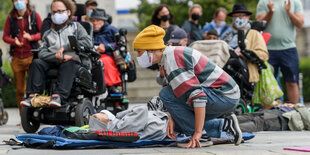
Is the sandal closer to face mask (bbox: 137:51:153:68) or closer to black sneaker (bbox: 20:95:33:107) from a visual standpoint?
face mask (bbox: 137:51:153:68)

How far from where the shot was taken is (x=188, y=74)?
4.70m

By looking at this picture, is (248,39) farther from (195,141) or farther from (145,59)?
(195,141)

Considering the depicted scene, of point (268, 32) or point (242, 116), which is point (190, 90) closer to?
point (242, 116)

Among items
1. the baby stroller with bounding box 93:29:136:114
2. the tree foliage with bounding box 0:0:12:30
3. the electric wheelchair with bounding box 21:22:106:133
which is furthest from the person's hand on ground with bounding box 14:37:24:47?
the tree foliage with bounding box 0:0:12:30

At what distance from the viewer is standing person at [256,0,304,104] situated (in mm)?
8633

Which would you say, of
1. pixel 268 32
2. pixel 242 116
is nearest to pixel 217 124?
pixel 242 116

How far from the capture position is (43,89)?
6688 millimetres

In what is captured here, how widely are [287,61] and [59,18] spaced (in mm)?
3728

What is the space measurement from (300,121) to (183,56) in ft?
9.80

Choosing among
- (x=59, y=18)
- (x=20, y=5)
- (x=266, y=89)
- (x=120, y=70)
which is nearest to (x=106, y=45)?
(x=120, y=70)

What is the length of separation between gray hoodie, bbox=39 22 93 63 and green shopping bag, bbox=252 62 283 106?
9.17 ft

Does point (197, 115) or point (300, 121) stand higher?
point (197, 115)

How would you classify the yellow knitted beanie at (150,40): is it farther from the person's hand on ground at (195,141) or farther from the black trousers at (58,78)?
the black trousers at (58,78)

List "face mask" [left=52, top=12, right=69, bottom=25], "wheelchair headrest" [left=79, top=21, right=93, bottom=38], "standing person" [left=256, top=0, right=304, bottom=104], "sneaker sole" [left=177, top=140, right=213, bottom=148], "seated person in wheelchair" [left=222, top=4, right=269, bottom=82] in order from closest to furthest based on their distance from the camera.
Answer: "sneaker sole" [left=177, top=140, right=213, bottom=148] → "face mask" [left=52, top=12, right=69, bottom=25] → "wheelchair headrest" [left=79, top=21, right=93, bottom=38] → "seated person in wheelchair" [left=222, top=4, right=269, bottom=82] → "standing person" [left=256, top=0, right=304, bottom=104]
